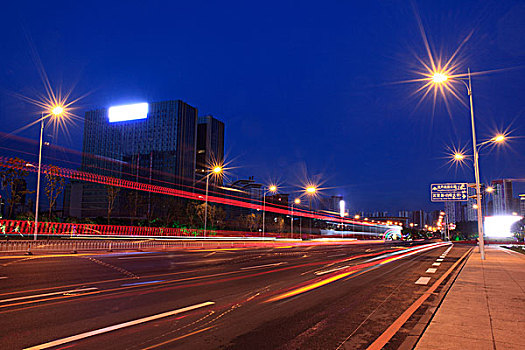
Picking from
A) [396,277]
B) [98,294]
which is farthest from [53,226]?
[396,277]

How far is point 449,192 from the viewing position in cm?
2903

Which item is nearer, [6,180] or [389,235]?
[6,180]

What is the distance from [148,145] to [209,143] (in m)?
43.7

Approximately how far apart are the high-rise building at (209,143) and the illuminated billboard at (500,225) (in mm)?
127314

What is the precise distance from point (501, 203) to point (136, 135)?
153304 mm

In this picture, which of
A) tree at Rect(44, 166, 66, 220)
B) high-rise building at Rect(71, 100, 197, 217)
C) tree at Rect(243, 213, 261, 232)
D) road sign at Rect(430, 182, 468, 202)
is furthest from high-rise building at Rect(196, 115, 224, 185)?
road sign at Rect(430, 182, 468, 202)

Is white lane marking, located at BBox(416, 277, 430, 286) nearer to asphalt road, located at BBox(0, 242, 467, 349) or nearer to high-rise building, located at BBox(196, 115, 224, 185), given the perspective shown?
asphalt road, located at BBox(0, 242, 467, 349)

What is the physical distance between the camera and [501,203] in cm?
14300

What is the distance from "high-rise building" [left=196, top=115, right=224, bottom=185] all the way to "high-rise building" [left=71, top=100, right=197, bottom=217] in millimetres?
35382

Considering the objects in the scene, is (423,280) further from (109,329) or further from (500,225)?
(500,225)

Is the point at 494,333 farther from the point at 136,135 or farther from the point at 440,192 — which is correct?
the point at 136,135

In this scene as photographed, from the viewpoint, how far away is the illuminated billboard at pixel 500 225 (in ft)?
213

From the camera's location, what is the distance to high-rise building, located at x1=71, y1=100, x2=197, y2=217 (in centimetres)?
12475

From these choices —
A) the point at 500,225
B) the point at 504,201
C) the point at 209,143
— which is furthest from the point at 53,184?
the point at 504,201
